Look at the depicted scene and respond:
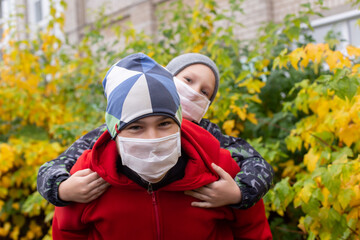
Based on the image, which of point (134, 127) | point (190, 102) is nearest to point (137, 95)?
point (134, 127)

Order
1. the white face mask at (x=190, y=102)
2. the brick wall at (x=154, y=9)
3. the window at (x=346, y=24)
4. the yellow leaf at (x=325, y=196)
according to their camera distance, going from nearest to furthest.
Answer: the white face mask at (x=190, y=102), the yellow leaf at (x=325, y=196), the window at (x=346, y=24), the brick wall at (x=154, y=9)

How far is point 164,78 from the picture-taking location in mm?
1473

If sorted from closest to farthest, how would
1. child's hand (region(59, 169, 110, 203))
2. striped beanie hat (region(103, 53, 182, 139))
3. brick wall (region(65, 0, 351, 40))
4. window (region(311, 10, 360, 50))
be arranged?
striped beanie hat (region(103, 53, 182, 139)), child's hand (region(59, 169, 110, 203)), window (region(311, 10, 360, 50)), brick wall (region(65, 0, 351, 40))

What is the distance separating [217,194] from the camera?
152 cm

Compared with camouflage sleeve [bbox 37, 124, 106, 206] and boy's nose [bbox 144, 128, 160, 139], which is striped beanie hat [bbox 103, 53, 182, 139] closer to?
boy's nose [bbox 144, 128, 160, 139]

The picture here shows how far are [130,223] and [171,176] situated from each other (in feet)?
0.80

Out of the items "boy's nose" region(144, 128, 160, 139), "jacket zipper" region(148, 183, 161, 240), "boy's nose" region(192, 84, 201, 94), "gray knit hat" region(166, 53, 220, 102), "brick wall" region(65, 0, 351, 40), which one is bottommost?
"jacket zipper" region(148, 183, 161, 240)

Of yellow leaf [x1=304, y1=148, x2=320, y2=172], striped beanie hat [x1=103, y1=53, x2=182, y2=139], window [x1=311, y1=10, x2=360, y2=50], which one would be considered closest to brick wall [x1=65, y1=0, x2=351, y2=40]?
window [x1=311, y1=10, x2=360, y2=50]

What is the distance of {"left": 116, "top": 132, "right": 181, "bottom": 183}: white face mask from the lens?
1388 millimetres

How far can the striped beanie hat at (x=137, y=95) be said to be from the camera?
4.48 ft

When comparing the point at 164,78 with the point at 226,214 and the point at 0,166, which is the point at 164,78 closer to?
the point at 226,214

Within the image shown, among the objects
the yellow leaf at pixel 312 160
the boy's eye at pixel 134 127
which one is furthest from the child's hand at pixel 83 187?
the yellow leaf at pixel 312 160

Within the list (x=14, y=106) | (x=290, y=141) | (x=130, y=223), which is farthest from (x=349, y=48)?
(x=14, y=106)

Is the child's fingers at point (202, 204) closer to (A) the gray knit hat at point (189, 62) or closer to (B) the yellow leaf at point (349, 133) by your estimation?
(A) the gray knit hat at point (189, 62)
